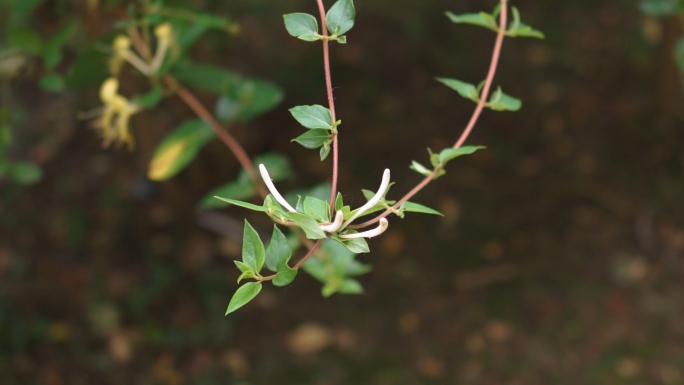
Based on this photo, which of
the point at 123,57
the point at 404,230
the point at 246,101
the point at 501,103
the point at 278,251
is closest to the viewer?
the point at 278,251

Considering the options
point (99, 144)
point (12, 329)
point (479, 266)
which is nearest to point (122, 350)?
point (12, 329)

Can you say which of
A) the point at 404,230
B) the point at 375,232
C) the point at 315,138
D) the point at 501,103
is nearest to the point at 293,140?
the point at 315,138

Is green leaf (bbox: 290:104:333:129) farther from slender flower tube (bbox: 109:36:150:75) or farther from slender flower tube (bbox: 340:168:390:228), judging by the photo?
slender flower tube (bbox: 109:36:150:75)

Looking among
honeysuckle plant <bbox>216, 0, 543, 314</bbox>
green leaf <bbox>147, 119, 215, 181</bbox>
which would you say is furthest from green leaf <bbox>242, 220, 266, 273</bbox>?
green leaf <bbox>147, 119, 215, 181</bbox>

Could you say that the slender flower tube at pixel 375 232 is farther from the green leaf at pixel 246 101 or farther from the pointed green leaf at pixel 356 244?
the green leaf at pixel 246 101

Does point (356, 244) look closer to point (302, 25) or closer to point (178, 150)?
point (302, 25)

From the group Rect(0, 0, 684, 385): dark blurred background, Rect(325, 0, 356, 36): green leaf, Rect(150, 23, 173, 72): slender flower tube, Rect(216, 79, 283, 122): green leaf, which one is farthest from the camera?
Rect(0, 0, 684, 385): dark blurred background

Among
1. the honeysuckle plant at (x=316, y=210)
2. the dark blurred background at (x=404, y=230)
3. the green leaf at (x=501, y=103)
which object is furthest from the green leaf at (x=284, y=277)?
the dark blurred background at (x=404, y=230)
